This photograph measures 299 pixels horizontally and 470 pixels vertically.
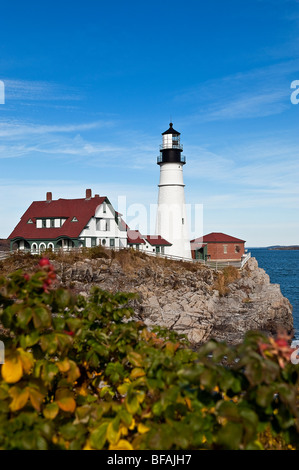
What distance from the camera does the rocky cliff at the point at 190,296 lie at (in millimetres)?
24219

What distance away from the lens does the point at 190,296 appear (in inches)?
1123

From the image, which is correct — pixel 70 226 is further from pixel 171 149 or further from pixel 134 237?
pixel 171 149

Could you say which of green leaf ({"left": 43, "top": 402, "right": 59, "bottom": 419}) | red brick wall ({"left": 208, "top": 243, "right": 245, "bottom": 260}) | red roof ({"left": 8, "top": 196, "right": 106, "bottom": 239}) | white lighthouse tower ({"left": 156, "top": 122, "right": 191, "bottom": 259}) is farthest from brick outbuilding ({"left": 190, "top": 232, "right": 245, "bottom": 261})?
green leaf ({"left": 43, "top": 402, "right": 59, "bottom": 419})

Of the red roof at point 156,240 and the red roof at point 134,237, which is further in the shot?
the red roof at point 134,237

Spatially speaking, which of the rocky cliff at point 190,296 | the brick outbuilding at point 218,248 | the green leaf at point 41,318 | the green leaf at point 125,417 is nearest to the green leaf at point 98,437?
the green leaf at point 125,417

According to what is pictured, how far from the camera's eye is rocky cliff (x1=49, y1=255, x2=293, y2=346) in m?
24.2

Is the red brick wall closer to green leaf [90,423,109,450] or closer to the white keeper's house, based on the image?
the white keeper's house

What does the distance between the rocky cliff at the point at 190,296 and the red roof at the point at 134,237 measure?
6.85 m

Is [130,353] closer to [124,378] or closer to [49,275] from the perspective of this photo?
[124,378]

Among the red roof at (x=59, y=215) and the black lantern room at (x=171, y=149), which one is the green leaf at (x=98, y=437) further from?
the black lantern room at (x=171, y=149)

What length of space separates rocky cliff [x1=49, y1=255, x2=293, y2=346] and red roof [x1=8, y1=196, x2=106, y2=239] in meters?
7.58

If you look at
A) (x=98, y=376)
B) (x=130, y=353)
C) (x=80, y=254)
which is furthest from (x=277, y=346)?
(x=80, y=254)

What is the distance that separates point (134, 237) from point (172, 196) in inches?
247

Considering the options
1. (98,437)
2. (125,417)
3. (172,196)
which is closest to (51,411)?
(98,437)
